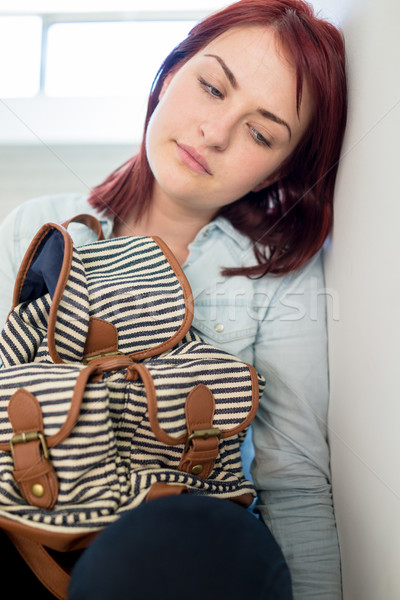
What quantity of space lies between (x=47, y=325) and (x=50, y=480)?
24cm

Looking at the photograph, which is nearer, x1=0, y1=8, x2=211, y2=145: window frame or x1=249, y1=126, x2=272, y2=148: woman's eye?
x1=249, y1=126, x2=272, y2=148: woman's eye

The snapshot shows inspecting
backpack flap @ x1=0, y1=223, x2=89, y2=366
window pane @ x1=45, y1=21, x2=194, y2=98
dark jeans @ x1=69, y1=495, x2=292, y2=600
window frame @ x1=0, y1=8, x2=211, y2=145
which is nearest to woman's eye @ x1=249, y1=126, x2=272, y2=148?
backpack flap @ x1=0, y1=223, x2=89, y2=366

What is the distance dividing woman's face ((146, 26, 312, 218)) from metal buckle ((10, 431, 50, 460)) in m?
0.48

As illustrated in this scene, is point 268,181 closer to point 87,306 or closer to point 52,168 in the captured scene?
point 87,306

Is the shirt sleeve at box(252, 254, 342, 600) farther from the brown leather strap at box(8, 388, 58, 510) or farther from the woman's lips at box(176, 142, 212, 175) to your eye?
A: the brown leather strap at box(8, 388, 58, 510)

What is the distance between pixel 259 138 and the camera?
0.88 metres

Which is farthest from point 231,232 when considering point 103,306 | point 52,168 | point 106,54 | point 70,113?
point 106,54

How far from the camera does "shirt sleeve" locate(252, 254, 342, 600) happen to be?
0.75 m

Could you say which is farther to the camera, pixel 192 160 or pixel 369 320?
pixel 192 160

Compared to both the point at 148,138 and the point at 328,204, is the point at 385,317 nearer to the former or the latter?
the point at 328,204

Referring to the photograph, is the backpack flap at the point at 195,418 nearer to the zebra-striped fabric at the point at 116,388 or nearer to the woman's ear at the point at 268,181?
the zebra-striped fabric at the point at 116,388

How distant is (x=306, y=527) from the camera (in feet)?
2.53

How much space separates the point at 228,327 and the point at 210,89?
1.28 ft

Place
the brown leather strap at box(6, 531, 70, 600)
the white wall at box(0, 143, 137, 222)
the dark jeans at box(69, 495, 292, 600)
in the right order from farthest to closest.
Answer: the white wall at box(0, 143, 137, 222) < the brown leather strap at box(6, 531, 70, 600) < the dark jeans at box(69, 495, 292, 600)
